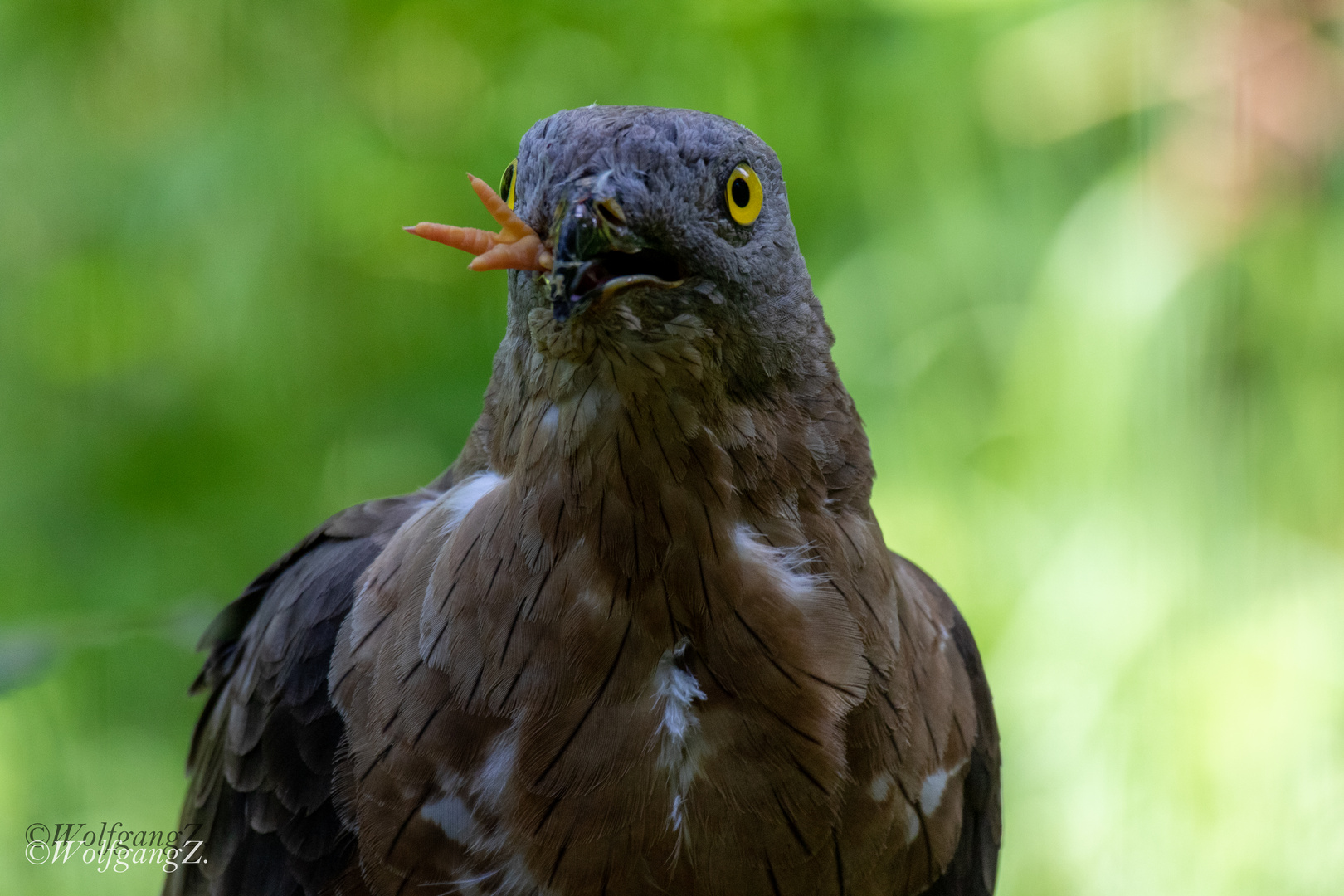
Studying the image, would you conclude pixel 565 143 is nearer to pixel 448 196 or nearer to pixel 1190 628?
pixel 448 196

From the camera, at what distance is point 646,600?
5.25ft

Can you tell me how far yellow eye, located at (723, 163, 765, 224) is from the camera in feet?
5.21

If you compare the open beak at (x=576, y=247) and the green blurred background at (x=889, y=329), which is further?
the green blurred background at (x=889, y=329)

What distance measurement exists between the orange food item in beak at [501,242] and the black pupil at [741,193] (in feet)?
1.00

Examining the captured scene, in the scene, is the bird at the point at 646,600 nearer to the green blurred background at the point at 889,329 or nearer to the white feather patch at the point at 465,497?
the white feather patch at the point at 465,497

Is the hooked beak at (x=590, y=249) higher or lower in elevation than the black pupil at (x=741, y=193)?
lower

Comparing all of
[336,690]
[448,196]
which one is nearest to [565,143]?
[336,690]

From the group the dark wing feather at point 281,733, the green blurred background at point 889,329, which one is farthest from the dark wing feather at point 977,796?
the green blurred background at point 889,329

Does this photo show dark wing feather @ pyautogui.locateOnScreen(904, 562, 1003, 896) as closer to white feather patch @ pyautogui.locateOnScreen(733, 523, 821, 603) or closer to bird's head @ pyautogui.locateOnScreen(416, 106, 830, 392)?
white feather patch @ pyautogui.locateOnScreen(733, 523, 821, 603)

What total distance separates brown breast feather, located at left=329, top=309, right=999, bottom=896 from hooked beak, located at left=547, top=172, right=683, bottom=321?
123mm

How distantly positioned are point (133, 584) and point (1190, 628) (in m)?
3.85

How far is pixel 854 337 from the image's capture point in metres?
4.36

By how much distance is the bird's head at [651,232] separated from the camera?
139 cm

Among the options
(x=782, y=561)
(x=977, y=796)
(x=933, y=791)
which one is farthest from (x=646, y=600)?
(x=977, y=796)
